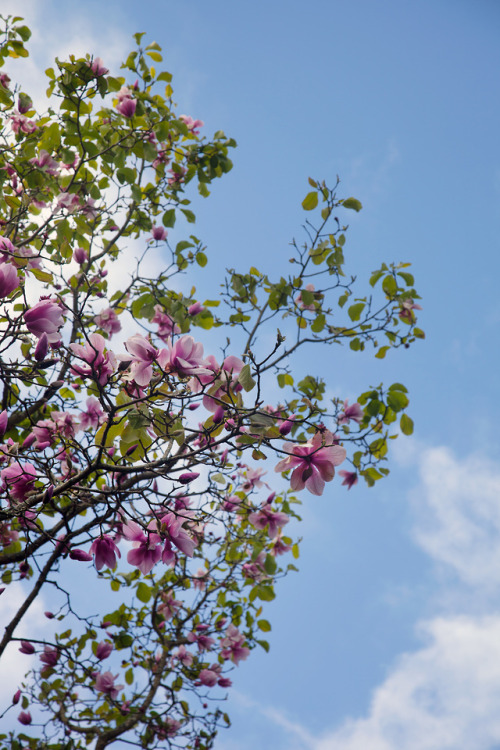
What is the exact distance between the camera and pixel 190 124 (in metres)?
4.23

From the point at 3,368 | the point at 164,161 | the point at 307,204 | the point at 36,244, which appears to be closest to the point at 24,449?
the point at 3,368

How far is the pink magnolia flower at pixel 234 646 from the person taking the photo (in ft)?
13.8

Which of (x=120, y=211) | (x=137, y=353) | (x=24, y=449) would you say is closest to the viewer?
(x=137, y=353)

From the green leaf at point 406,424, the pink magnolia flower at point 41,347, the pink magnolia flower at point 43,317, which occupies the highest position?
the green leaf at point 406,424

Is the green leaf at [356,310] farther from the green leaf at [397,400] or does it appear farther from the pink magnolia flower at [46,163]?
the pink magnolia flower at [46,163]

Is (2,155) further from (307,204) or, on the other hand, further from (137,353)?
(137,353)

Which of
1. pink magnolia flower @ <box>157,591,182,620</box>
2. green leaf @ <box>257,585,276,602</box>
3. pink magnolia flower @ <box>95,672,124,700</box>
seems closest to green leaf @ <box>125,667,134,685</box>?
pink magnolia flower @ <box>95,672,124,700</box>

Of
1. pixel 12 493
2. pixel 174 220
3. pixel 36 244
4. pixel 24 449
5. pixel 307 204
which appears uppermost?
pixel 307 204

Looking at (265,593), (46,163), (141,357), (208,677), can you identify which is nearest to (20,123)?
(46,163)

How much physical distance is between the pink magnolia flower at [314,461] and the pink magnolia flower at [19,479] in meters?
0.89

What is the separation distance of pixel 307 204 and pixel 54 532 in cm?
243

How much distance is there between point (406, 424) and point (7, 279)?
2467 mm

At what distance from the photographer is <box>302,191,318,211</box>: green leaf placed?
11.8 ft

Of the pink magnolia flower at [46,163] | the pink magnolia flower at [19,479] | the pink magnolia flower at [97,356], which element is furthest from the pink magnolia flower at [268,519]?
the pink magnolia flower at [46,163]
